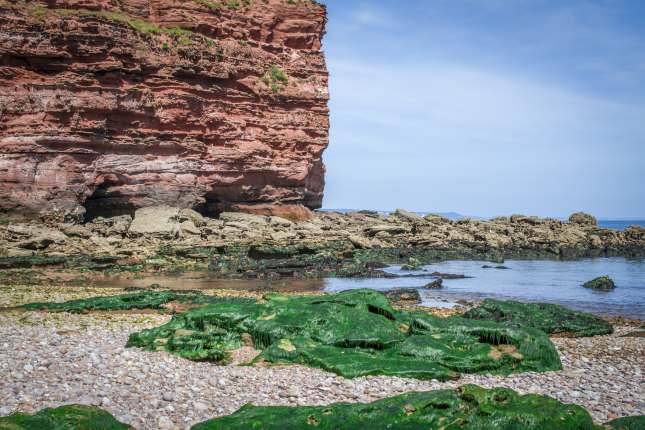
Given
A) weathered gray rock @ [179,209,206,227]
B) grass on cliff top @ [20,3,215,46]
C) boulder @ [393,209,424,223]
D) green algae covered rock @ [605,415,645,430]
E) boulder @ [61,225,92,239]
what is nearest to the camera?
green algae covered rock @ [605,415,645,430]

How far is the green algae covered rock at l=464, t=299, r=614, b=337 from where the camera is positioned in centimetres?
1341

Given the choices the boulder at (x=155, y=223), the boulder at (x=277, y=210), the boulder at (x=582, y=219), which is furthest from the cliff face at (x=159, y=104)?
the boulder at (x=582, y=219)

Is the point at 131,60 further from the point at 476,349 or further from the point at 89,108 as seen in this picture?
the point at 476,349

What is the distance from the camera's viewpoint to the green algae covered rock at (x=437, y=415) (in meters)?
5.60

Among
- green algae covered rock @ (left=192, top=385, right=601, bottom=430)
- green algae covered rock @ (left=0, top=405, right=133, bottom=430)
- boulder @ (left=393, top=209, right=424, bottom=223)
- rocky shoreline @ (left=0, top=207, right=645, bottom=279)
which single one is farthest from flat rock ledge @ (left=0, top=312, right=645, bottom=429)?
boulder @ (left=393, top=209, right=424, bottom=223)

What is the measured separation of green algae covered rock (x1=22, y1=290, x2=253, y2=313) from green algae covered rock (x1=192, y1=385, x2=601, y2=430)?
29.5 ft

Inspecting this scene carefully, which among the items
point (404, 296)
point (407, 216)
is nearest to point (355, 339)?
point (404, 296)

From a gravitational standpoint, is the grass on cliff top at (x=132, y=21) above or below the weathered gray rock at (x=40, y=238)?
above

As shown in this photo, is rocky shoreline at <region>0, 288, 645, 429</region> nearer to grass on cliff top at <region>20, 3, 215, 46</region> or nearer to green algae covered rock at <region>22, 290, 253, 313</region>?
green algae covered rock at <region>22, 290, 253, 313</region>

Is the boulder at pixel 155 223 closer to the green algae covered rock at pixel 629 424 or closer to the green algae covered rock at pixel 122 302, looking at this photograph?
the green algae covered rock at pixel 122 302

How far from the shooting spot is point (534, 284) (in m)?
24.5

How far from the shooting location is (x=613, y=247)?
42.5 metres

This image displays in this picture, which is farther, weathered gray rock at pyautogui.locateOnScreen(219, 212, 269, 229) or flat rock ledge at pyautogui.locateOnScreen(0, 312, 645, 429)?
weathered gray rock at pyautogui.locateOnScreen(219, 212, 269, 229)

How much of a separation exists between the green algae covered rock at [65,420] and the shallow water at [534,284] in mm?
13698
